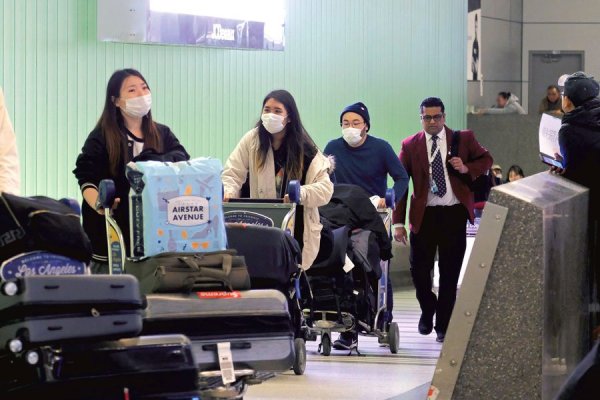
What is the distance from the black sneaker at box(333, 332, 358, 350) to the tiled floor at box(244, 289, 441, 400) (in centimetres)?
6

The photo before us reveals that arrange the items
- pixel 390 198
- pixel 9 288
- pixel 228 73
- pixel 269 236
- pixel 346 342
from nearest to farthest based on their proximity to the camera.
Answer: pixel 9 288
pixel 269 236
pixel 346 342
pixel 390 198
pixel 228 73

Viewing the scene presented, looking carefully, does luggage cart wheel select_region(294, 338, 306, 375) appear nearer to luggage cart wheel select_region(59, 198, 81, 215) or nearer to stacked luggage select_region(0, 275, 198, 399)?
luggage cart wheel select_region(59, 198, 81, 215)

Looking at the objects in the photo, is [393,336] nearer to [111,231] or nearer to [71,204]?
[111,231]

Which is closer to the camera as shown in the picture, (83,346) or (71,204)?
(83,346)

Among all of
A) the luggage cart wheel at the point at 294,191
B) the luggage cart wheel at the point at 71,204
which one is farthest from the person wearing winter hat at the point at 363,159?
the luggage cart wheel at the point at 71,204

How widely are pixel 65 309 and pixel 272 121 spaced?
418cm

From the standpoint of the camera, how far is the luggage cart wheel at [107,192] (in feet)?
22.4

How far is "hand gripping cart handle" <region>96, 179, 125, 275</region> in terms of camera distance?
269 inches

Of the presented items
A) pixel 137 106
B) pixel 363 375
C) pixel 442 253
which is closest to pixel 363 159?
pixel 442 253

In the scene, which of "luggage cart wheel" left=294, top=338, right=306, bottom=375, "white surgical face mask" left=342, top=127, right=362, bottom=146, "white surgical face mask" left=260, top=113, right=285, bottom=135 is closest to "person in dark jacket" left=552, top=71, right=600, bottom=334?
"white surgical face mask" left=260, top=113, right=285, bottom=135

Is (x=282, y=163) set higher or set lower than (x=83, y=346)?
higher

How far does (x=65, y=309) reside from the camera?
4.64 meters

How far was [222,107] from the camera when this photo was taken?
1395 centimetres

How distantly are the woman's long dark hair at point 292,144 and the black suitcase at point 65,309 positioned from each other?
3.96 m
